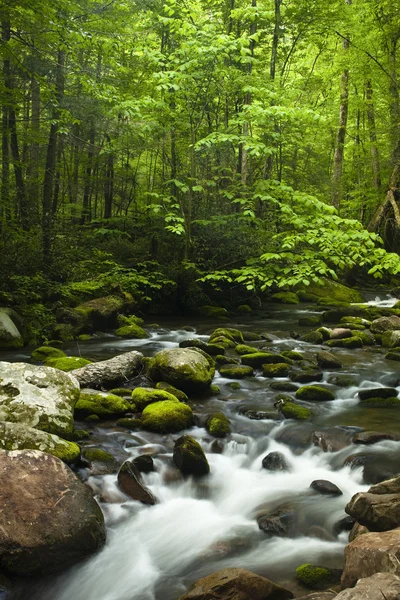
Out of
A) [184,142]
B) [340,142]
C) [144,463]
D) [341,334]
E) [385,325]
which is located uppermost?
[340,142]

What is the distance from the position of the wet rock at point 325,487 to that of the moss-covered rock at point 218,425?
4.39 feet

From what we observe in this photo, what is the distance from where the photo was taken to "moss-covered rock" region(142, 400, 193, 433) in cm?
588

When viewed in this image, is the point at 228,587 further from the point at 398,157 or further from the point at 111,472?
the point at 398,157

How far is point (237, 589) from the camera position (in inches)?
127

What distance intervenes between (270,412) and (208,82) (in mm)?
9007

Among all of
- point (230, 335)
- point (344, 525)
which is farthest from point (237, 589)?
point (230, 335)

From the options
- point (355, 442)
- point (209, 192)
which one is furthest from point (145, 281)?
point (355, 442)

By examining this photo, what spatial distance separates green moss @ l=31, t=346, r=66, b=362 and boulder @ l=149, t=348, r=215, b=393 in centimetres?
221

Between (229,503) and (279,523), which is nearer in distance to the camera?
(279,523)

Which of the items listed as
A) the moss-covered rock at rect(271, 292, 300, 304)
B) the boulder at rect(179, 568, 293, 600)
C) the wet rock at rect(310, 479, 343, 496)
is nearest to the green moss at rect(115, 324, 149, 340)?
the wet rock at rect(310, 479, 343, 496)

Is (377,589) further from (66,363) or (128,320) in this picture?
(128,320)

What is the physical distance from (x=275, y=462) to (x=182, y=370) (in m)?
2.11

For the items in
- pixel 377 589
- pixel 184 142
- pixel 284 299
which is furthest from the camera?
pixel 284 299

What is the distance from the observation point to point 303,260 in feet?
37.8
